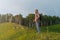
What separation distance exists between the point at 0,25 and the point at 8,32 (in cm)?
223

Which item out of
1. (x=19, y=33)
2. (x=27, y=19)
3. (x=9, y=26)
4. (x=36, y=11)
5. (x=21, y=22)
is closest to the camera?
(x=36, y=11)

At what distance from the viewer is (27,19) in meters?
25.1

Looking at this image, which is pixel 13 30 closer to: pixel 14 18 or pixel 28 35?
pixel 28 35

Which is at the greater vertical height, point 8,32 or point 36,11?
point 36,11

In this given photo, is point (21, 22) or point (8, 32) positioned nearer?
point (8, 32)

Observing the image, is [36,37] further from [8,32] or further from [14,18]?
[14,18]

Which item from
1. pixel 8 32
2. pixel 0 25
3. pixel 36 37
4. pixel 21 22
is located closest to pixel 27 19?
pixel 21 22

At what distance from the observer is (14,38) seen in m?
17.1

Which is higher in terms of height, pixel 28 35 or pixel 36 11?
pixel 36 11

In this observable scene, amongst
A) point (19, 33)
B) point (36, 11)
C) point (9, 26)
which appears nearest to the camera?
Result: point (36, 11)

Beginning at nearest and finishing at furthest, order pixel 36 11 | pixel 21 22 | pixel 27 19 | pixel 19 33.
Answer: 1. pixel 36 11
2. pixel 19 33
3. pixel 21 22
4. pixel 27 19

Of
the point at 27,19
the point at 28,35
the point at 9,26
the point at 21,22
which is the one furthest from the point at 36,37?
the point at 27,19

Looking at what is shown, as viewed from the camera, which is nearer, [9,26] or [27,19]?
[9,26]

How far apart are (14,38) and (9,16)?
6741mm
